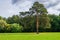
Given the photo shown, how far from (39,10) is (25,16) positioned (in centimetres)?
785

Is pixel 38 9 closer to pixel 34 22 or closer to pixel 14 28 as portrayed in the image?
pixel 34 22

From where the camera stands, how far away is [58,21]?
77.1m

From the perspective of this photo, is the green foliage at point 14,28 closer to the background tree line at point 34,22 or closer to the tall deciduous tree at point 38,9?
the background tree line at point 34,22

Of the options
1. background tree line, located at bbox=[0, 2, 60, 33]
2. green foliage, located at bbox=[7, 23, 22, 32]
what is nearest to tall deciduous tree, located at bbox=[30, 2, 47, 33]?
background tree line, located at bbox=[0, 2, 60, 33]

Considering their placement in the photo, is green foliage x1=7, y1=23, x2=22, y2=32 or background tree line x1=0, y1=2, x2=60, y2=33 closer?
background tree line x1=0, y1=2, x2=60, y2=33

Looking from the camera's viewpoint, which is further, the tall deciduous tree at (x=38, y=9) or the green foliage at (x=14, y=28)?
the green foliage at (x=14, y=28)

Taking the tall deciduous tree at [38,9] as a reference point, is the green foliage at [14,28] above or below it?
below

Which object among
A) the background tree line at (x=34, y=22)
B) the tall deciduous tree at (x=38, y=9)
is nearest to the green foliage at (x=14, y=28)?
the background tree line at (x=34, y=22)

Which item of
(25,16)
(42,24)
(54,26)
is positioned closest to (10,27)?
(25,16)

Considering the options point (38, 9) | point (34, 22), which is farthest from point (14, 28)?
point (38, 9)

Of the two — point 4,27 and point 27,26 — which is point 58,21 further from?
point 4,27

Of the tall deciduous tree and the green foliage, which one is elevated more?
the tall deciduous tree

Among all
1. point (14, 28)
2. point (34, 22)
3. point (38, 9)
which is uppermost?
point (38, 9)

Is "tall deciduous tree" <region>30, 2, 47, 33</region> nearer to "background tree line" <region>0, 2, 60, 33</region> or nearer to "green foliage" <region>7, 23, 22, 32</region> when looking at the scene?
"background tree line" <region>0, 2, 60, 33</region>
